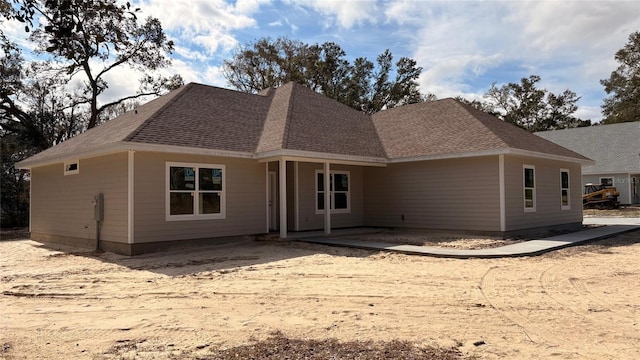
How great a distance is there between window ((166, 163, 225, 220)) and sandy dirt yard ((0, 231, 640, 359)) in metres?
1.57

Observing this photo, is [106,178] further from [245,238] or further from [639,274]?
[639,274]

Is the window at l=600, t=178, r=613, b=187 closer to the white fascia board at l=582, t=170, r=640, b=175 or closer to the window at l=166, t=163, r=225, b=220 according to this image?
the white fascia board at l=582, t=170, r=640, b=175

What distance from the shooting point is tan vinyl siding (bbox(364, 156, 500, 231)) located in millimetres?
13750

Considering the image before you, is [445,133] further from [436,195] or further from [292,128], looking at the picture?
[292,128]

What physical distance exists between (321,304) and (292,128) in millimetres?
8955

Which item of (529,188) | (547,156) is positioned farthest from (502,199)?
(547,156)

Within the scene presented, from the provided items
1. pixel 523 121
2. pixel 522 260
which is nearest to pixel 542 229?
pixel 522 260

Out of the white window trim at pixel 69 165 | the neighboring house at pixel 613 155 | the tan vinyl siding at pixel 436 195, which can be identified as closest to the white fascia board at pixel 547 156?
the tan vinyl siding at pixel 436 195

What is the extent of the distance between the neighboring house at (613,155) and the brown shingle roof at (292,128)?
16825 millimetres

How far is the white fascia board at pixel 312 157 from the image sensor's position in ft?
41.5

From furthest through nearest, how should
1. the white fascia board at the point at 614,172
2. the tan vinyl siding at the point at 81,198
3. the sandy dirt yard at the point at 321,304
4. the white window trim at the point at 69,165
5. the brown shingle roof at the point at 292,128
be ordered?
the white fascia board at the point at 614,172 → the white window trim at the point at 69,165 → the brown shingle roof at the point at 292,128 → the tan vinyl siding at the point at 81,198 → the sandy dirt yard at the point at 321,304

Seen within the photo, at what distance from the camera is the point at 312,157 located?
1328cm

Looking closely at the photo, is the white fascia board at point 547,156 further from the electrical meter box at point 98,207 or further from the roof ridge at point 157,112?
the electrical meter box at point 98,207

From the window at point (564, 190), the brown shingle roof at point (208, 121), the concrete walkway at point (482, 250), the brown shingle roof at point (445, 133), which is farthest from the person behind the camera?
the window at point (564, 190)
